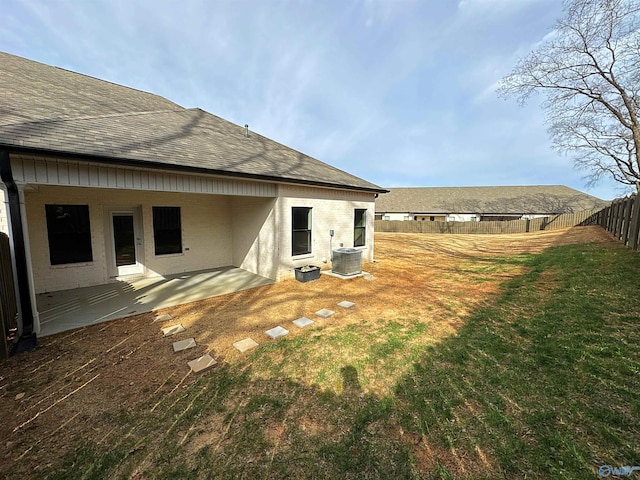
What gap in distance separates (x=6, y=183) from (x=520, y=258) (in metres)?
14.2

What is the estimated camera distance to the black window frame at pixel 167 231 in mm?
7949

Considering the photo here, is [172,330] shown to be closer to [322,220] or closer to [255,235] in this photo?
[255,235]

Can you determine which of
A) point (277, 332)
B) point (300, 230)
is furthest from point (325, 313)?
point (300, 230)

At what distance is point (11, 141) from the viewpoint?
365cm

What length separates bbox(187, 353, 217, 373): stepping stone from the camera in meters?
3.41

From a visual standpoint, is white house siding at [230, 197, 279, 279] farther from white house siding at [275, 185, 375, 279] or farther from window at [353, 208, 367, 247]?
window at [353, 208, 367, 247]

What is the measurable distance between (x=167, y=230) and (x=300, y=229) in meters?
4.31

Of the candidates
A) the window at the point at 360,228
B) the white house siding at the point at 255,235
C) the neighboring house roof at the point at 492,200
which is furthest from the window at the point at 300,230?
the neighboring house roof at the point at 492,200

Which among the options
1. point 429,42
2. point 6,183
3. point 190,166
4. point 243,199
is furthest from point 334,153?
point 6,183

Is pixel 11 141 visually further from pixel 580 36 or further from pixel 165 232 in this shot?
→ pixel 580 36

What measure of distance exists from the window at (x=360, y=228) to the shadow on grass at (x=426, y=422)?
704 centimetres

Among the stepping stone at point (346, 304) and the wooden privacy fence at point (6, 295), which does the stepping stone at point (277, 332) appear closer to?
the stepping stone at point (346, 304)

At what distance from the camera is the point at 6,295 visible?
4039 millimetres

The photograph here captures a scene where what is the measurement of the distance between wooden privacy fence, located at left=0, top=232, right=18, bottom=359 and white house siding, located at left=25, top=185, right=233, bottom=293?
8.25 feet
